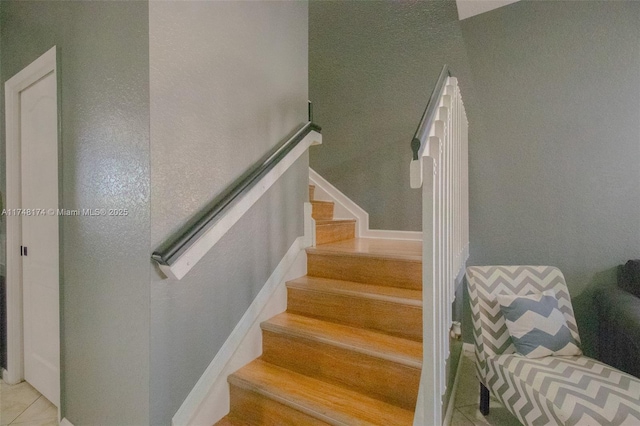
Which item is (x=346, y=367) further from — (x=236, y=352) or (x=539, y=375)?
(x=539, y=375)

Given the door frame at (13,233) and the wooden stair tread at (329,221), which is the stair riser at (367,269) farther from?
the door frame at (13,233)

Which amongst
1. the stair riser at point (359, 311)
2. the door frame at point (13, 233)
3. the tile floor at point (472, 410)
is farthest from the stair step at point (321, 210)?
the door frame at point (13, 233)

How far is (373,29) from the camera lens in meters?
2.98

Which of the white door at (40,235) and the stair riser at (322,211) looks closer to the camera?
the white door at (40,235)

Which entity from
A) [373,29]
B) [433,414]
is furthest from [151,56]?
[373,29]

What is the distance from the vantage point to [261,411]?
143 centimetres

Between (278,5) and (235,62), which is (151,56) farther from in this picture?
(278,5)

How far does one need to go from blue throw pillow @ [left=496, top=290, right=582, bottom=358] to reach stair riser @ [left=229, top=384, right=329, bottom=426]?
1193 millimetres

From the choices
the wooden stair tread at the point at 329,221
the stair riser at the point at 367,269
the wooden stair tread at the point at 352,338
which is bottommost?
the wooden stair tread at the point at 352,338

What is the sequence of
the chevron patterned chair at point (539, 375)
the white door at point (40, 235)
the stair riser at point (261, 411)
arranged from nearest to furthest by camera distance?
the chevron patterned chair at point (539, 375)
the stair riser at point (261, 411)
the white door at point (40, 235)

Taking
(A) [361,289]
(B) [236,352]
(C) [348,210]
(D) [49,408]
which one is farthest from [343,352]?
(D) [49,408]

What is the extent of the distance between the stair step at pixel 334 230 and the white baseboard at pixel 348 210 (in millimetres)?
99

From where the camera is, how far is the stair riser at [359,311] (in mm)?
1529

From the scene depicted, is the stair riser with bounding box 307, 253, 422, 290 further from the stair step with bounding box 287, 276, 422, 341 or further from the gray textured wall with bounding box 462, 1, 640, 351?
the gray textured wall with bounding box 462, 1, 640, 351
